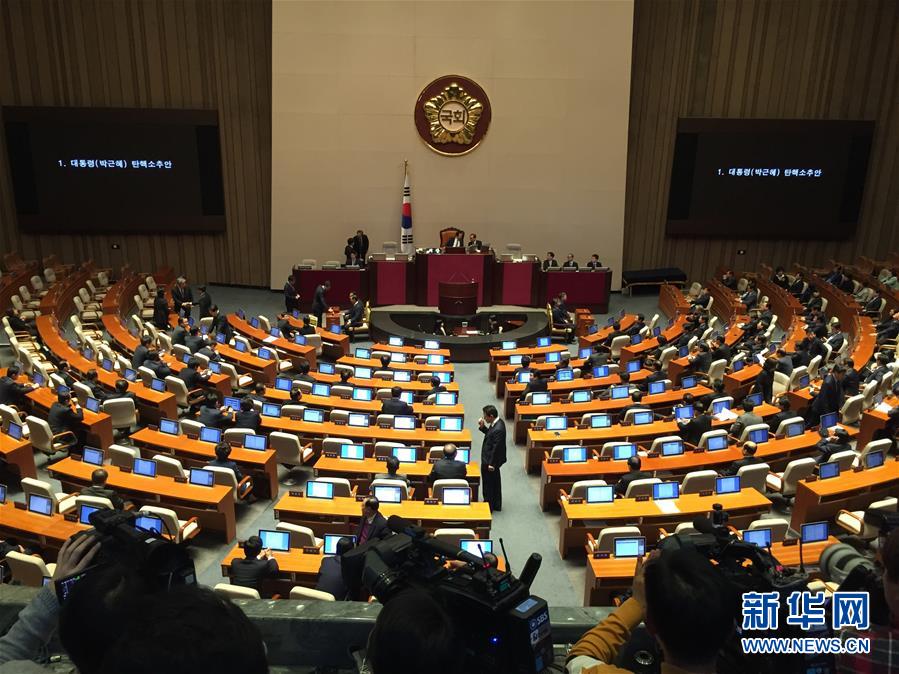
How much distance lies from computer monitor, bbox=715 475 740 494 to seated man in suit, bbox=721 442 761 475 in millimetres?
417

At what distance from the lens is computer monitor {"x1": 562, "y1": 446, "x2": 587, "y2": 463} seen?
8.24 metres

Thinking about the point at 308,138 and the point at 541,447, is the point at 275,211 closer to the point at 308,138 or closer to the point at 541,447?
the point at 308,138

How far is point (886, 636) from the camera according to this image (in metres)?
2.29

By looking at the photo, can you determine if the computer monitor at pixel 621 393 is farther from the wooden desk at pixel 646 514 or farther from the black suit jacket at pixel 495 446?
the wooden desk at pixel 646 514

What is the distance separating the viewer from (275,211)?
18141mm

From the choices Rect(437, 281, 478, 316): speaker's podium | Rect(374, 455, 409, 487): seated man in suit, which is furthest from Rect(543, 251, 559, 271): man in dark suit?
Rect(374, 455, 409, 487): seated man in suit

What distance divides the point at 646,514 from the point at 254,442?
176 inches

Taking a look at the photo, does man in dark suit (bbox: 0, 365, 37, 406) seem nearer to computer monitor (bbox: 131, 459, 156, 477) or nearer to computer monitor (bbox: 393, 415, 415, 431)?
computer monitor (bbox: 131, 459, 156, 477)

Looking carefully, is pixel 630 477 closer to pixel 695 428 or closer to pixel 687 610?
pixel 695 428

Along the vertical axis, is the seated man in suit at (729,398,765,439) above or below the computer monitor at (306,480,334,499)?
above

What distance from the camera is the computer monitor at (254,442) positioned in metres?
8.48

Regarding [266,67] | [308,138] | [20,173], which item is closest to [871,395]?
[308,138]

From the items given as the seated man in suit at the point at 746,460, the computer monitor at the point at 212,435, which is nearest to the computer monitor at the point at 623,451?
the seated man in suit at the point at 746,460

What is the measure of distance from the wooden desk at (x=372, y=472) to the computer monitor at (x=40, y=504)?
2.55 meters
